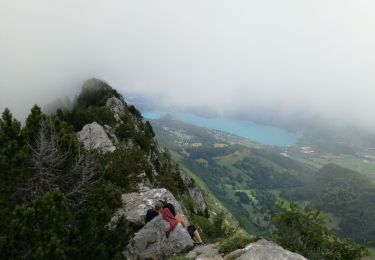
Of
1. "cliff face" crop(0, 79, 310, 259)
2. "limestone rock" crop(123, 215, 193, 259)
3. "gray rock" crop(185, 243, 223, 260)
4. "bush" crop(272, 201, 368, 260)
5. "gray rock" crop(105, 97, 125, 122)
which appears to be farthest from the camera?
"gray rock" crop(105, 97, 125, 122)

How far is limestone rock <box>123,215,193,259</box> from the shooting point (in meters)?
23.4

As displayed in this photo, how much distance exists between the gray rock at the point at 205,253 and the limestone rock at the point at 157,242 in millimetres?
1454

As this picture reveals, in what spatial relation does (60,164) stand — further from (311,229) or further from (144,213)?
(311,229)

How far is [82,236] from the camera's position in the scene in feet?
66.7

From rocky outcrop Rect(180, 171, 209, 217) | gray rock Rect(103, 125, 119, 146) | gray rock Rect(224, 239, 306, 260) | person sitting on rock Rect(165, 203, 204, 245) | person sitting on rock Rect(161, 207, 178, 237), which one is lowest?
rocky outcrop Rect(180, 171, 209, 217)

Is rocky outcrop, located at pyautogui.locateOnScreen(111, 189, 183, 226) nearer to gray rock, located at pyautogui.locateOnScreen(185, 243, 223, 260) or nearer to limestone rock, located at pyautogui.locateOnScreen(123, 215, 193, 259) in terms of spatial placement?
limestone rock, located at pyautogui.locateOnScreen(123, 215, 193, 259)

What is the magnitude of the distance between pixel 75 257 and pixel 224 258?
25.0 ft

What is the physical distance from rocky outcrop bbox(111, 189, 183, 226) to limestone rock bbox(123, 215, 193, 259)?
159 cm

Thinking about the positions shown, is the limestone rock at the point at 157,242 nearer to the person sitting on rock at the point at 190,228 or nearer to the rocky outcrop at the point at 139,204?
the person sitting on rock at the point at 190,228

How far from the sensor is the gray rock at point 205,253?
2100cm

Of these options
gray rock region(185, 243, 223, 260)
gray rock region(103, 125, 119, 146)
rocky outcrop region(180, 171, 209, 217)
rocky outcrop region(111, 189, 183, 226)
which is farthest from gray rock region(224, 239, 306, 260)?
rocky outcrop region(180, 171, 209, 217)

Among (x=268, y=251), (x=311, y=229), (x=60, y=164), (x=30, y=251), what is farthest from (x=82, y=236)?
(x=311, y=229)

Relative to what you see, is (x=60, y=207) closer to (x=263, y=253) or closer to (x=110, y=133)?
(x=263, y=253)

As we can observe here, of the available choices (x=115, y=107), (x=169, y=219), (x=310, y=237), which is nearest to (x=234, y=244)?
(x=310, y=237)
